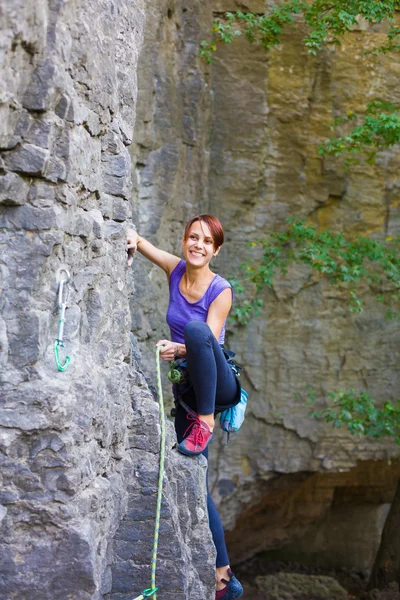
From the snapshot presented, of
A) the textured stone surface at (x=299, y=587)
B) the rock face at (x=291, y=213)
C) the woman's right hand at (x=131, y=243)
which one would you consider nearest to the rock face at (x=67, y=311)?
the woman's right hand at (x=131, y=243)

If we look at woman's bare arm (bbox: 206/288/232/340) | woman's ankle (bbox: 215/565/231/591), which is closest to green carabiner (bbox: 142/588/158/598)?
woman's ankle (bbox: 215/565/231/591)

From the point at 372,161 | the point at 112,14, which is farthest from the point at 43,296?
the point at 372,161

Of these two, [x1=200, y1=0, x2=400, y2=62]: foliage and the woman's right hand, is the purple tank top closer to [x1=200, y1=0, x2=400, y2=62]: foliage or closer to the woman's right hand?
the woman's right hand

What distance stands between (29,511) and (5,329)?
0.49m

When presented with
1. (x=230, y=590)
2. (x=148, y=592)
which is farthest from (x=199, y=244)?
(x=230, y=590)

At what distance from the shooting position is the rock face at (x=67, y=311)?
1893 millimetres

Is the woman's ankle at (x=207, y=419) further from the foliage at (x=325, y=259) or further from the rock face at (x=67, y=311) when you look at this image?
the foliage at (x=325, y=259)

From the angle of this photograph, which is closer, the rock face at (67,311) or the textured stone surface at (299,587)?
the rock face at (67,311)

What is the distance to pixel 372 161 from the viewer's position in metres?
5.68

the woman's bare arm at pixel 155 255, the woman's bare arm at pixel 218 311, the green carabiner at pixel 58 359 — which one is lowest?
the green carabiner at pixel 58 359

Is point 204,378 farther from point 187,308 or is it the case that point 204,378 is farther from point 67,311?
point 67,311

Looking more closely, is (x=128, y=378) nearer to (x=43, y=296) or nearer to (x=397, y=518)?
Answer: (x=43, y=296)

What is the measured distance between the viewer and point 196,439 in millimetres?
2859

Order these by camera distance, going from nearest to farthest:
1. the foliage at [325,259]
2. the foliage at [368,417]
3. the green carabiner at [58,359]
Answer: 1. the green carabiner at [58,359]
2. the foliage at [325,259]
3. the foliage at [368,417]
